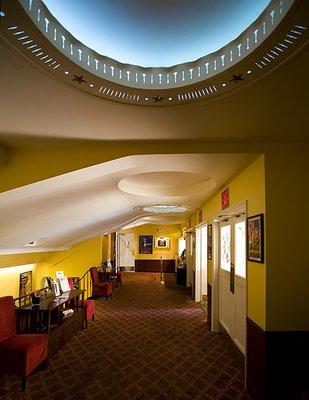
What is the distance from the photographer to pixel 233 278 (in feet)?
14.3

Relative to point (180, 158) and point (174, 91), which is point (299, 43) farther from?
point (180, 158)

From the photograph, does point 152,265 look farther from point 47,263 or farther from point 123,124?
point 123,124

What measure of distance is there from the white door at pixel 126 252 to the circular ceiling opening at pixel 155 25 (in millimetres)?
14249

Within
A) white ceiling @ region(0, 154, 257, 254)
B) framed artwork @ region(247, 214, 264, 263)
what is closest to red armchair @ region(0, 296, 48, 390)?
white ceiling @ region(0, 154, 257, 254)

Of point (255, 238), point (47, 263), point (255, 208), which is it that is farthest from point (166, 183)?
point (47, 263)

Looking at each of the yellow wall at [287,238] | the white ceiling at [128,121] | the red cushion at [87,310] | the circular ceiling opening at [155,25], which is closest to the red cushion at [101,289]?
the red cushion at [87,310]

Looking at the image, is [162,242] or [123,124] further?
[162,242]

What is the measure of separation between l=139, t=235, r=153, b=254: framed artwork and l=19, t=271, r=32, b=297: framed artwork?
8562 millimetres

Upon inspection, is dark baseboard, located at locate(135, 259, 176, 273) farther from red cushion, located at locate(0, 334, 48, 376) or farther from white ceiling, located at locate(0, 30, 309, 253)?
red cushion, located at locate(0, 334, 48, 376)

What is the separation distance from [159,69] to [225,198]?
3.08 metres

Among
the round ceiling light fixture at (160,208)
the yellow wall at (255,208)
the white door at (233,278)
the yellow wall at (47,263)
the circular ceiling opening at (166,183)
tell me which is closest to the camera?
the yellow wall at (255,208)

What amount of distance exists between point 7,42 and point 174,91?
0.96 m

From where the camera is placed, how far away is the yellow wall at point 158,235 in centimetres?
1569

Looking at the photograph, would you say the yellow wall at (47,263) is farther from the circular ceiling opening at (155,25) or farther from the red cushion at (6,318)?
the circular ceiling opening at (155,25)
